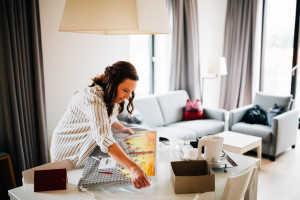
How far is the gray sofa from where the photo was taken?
346 cm

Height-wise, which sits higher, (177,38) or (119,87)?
(177,38)

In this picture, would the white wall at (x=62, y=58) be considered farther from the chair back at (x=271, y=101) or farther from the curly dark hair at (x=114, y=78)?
the chair back at (x=271, y=101)

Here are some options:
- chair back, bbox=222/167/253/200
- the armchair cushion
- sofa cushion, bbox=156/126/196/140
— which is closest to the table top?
sofa cushion, bbox=156/126/196/140

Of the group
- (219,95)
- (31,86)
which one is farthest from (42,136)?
(219,95)

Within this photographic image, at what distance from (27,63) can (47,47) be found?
1.33 ft

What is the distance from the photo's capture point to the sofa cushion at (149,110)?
138 inches

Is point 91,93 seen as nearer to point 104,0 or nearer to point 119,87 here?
point 119,87

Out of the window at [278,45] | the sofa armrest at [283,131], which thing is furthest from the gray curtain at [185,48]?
the window at [278,45]

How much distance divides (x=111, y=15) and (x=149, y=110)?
2.66 metres

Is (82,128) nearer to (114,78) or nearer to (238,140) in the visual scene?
(114,78)

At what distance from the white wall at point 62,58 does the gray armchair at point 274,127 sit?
2.15m

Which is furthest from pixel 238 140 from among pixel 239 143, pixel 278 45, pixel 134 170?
pixel 278 45

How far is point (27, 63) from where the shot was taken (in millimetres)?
2504

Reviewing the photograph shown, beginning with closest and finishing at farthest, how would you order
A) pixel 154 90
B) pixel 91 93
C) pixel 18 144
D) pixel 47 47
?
pixel 91 93, pixel 18 144, pixel 47 47, pixel 154 90
